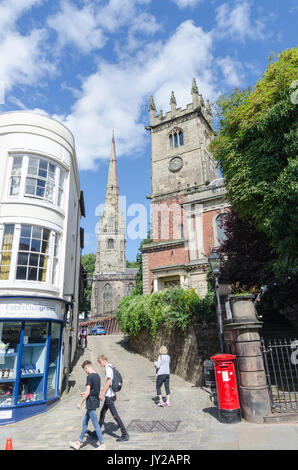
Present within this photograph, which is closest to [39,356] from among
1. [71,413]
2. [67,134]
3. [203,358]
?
[71,413]

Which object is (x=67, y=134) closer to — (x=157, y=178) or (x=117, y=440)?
(x=117, y=440)

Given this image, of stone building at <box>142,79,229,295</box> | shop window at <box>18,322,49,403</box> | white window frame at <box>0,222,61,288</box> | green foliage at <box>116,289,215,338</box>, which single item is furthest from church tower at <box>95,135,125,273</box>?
shop window at <box>18,322,49,403</box>

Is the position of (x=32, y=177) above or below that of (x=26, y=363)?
above

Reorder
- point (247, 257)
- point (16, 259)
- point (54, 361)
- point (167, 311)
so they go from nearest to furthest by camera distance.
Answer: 1. point (16, 259)
2. point (54, 361)
3. point (247, 257)
4. point (167, 311)

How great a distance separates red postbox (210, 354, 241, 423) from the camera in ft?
21.8

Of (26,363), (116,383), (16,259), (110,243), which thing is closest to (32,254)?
(16,259)

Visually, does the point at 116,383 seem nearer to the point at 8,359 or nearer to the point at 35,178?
the point at 8,359

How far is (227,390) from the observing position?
22.3 feet

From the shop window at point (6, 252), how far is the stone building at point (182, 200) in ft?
36.9

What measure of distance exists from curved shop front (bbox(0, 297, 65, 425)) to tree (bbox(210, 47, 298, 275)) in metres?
7.83

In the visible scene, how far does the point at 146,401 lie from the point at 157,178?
27224 millimetres

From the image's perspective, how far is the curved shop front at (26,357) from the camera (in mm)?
8562

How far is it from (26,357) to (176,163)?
2801 cm

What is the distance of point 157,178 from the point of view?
33.8 metres
